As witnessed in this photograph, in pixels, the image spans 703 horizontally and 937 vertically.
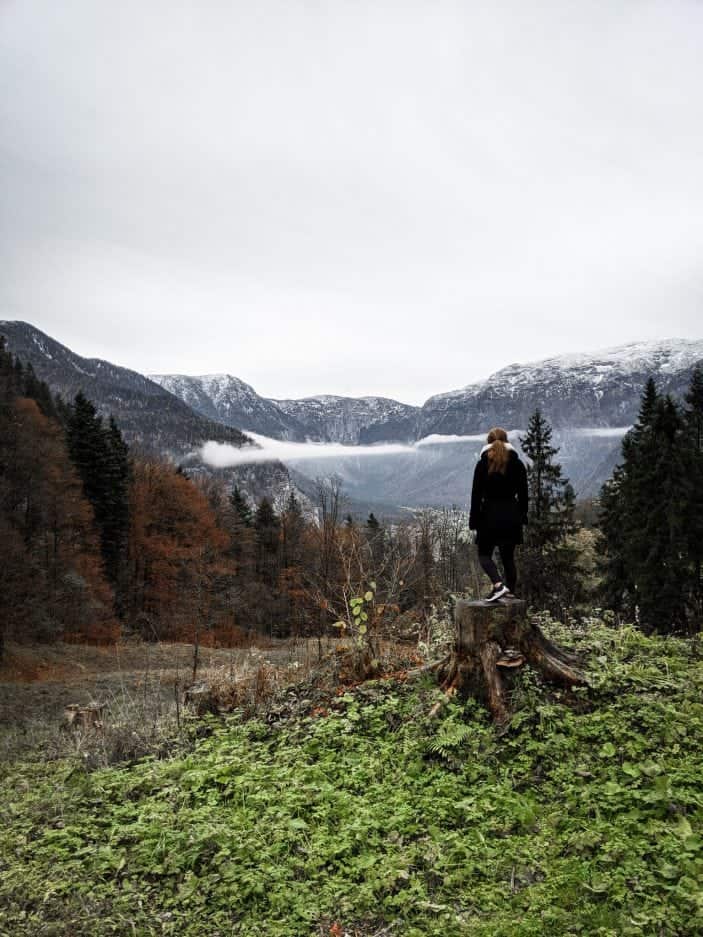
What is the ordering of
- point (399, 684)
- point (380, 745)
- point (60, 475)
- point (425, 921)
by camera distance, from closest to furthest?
1. point (425, 921)
2. point (380, 745)
3. point (399, 684)
4. point (60, 475)

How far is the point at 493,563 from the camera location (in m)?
6.90

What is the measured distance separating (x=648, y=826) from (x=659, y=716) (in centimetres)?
150

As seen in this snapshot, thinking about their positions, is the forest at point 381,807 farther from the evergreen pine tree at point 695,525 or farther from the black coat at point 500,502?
the evergreen pine tree at point 695,525

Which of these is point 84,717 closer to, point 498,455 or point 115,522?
point 498,455

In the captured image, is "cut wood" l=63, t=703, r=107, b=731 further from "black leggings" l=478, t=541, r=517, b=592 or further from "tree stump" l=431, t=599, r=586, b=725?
"black leggings" l=478, t=541, r=517, b=592

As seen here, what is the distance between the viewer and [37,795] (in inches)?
239

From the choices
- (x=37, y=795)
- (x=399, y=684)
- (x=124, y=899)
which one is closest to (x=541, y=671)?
(x=399, y=684)

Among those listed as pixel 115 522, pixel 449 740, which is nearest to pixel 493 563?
pixel 449 740

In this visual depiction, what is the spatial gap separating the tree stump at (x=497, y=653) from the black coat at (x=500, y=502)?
0.86 m

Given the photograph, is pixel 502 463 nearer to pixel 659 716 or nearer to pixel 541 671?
pixel 541 671

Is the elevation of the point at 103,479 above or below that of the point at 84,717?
above

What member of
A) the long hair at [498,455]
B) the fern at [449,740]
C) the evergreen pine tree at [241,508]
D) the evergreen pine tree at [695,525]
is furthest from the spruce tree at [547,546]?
the evergreen pine tree at [241,508]

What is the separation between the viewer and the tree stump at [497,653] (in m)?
6.11

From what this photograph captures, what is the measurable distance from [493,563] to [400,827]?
3.20m
